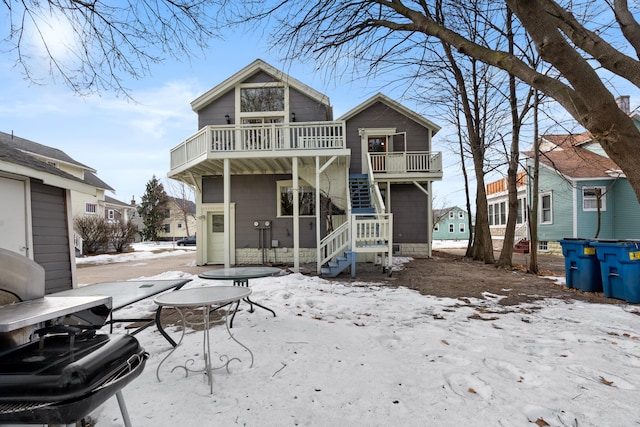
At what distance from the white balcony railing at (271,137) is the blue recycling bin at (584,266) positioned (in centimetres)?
591

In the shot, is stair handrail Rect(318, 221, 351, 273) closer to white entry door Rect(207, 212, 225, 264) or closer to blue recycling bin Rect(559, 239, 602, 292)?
blue recycling bin Rect(559, 239, 602, 292)

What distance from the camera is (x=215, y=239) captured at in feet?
39.9

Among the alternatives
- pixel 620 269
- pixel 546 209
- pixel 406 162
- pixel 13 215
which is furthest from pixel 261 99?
A: pixel 546 209

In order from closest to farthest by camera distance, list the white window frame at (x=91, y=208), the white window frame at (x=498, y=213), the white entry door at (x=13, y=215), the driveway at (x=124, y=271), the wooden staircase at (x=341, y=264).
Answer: the white entry door at (x=13, y=215)
the wooden staircase at (x=341, y=264)
the driveway at (x=124, y=271)
the white window frame at (x=498, y=213)
the white window frame at (x=91, y=208)

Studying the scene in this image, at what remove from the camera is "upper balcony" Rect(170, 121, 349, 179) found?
30.1 feet

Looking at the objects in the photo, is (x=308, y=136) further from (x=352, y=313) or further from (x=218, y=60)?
(x=352, y=313)

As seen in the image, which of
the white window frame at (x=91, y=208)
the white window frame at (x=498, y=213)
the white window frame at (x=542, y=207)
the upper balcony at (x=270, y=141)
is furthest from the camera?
the white window frame at (x=91, y=208)

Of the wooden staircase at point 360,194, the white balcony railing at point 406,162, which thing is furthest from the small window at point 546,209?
the wooden staircase at point 360,194

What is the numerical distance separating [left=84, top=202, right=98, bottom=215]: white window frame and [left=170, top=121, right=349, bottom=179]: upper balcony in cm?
1902

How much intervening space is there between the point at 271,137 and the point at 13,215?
19.3ft

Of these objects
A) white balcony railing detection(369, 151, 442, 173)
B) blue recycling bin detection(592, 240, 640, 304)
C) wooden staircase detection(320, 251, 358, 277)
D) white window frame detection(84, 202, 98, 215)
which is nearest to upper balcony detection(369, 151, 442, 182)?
white balcony railing detection(369, 151, 442, 173)

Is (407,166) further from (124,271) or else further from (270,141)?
(124,271)

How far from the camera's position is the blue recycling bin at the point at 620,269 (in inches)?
205

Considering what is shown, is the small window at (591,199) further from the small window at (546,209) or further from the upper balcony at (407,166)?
the upper balcony at (407,166)
